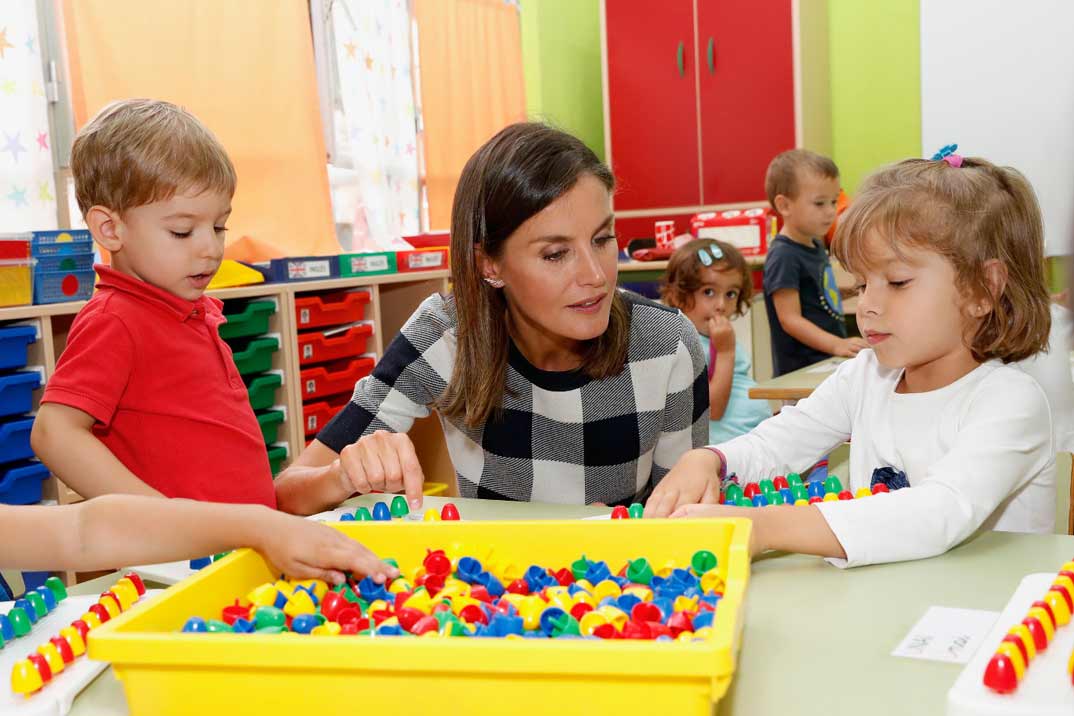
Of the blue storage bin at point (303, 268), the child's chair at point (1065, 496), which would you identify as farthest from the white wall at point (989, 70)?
the blue storage bin at point (303, 268)

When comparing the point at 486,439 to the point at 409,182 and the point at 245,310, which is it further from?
the point at 409,182

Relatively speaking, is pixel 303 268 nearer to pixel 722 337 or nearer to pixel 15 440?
pixel 15 440

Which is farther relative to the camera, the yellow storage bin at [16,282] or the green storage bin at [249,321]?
the green storage bin at [249,321]

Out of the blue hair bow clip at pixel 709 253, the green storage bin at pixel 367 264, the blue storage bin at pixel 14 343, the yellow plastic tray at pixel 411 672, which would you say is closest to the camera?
the yellow plastic tray at pixel 411 672

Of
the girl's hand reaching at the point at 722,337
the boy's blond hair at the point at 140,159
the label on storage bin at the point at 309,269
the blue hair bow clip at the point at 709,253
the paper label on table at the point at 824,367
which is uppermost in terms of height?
the boy's blond hair at the point at 140,159

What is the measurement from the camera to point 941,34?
4539mm

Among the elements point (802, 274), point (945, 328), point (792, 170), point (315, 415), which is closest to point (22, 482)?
point (315, 415)

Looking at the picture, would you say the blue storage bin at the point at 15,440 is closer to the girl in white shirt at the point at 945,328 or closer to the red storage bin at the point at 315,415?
the red storage bin at the point at 315,415

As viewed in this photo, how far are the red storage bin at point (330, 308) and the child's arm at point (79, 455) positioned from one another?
5.64 feet

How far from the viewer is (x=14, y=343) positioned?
2.30 meters

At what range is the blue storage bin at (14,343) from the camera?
2.28 m

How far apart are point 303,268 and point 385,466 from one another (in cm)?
201

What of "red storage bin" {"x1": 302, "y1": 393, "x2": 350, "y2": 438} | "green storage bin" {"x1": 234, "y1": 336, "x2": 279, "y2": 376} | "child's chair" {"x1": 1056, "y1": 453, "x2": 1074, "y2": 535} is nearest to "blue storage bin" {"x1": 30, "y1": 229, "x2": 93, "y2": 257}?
"green storage bin" {"x1": 234, "y1": 336, "x2": 279, "y2": 376}

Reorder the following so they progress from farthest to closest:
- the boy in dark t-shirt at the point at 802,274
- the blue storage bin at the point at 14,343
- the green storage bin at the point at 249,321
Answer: the boy in dark t-shirt at the point at 802,274, the green storage bin at the point at 249,321, the blue storage bin at the point at 14,343
